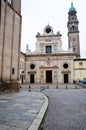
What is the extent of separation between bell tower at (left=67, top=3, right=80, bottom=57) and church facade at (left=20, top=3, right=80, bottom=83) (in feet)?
34.1

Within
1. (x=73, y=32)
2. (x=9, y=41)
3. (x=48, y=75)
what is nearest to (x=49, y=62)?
(x=48, y=75)

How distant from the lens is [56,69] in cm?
3956

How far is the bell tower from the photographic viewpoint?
51000mm

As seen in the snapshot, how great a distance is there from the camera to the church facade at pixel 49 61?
39250mm

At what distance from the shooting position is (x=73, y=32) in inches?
2063

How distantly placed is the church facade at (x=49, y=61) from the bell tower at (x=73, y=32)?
34.1 feet

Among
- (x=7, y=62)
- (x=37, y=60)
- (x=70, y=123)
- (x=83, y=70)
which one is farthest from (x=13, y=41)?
(x=83, y=70)

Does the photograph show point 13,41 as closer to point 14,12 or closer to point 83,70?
point 14,12

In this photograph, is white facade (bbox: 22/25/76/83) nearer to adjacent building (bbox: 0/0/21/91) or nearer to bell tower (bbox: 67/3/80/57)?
bell tower (bbox: 67/3/80/57)

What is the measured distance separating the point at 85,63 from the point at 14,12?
28043 millimetres

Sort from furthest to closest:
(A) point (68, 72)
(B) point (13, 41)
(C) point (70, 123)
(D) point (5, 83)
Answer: (A) point (68, 72)
(B) point (13, 41)
(D) point (5, 83)
(C) point (70, 123)

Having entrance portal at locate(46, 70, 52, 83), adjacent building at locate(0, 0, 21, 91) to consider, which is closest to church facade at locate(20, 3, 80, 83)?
entrance portal at locate(46, 70, 52, 83)

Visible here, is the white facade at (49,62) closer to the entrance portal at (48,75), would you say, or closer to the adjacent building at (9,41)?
the entrance portal at (48,75)

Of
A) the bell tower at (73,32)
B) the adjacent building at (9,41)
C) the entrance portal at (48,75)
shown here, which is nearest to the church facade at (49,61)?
the entrance portal at (48,75)
